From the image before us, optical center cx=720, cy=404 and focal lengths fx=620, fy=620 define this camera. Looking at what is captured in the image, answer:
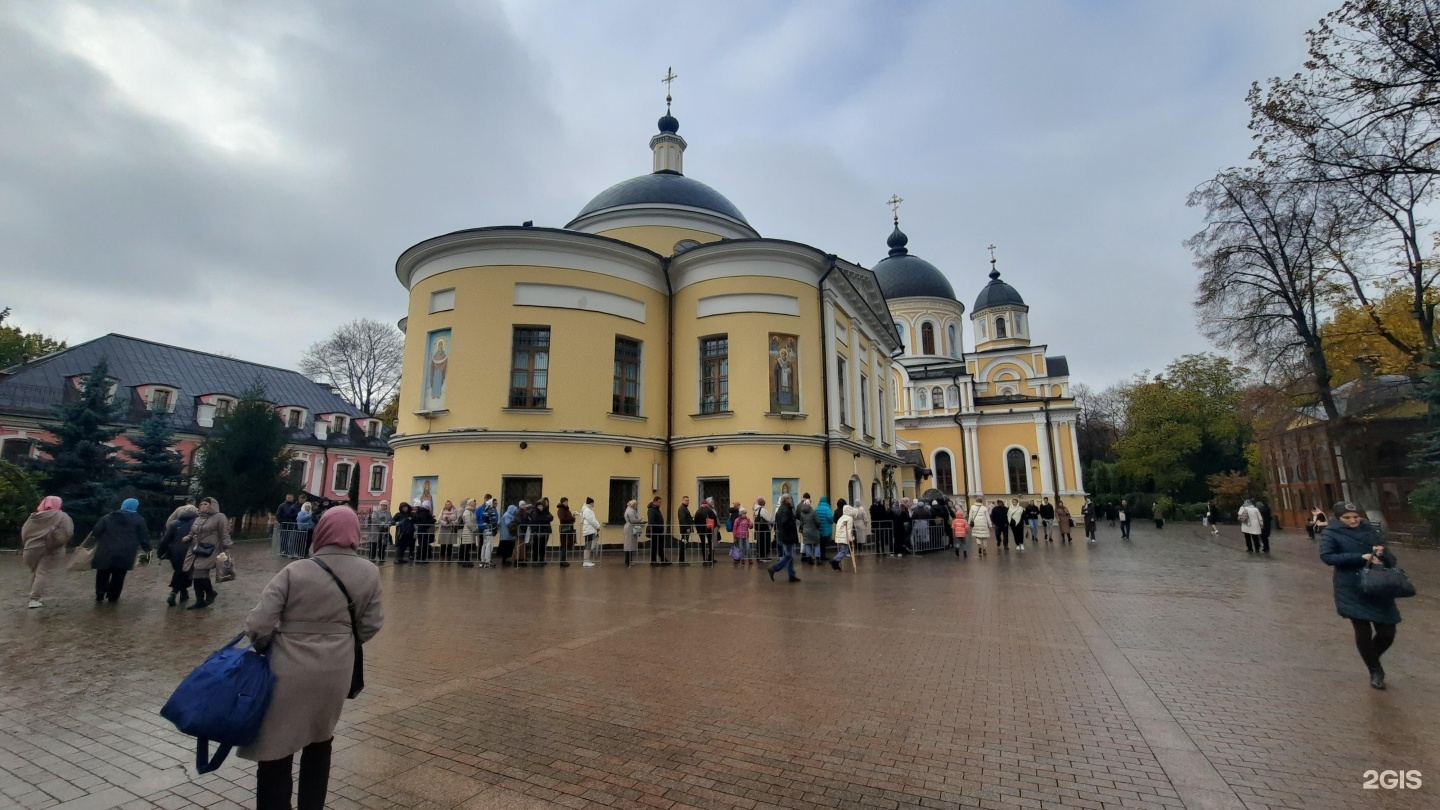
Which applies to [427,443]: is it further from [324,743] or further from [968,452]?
[968,452]

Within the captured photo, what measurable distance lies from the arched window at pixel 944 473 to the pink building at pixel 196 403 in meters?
37.7

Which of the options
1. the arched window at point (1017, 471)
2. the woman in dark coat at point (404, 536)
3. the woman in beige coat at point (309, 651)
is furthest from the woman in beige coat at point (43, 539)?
the arched window at point (1017, 471)

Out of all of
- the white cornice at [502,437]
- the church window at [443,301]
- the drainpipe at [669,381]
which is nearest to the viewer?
the white cornice at [502,437]

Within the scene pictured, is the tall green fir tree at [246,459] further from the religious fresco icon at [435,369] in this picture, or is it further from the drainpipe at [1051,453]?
the drainpipe at [1051,453]

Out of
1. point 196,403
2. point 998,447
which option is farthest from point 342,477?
point 998,447

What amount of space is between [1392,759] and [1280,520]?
130 feet

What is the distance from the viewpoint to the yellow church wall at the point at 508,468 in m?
17.5

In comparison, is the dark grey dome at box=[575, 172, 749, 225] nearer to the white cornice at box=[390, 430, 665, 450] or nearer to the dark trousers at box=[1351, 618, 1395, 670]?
the white cornice at box=[390, 430, 665, 450]

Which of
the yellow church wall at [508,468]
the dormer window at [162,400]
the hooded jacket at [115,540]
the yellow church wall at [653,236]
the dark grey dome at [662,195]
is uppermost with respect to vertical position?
the dark grey dome at [662,195]

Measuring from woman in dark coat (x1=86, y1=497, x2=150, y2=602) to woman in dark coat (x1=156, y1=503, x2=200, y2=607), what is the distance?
1.08 feet

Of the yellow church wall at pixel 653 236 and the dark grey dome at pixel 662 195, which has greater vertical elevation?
the dark grey dome at pixel 662 195

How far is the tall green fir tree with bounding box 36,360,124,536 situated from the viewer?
2131cm

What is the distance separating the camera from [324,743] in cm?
308

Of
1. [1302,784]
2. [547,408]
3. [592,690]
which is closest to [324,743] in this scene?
[592,690]
